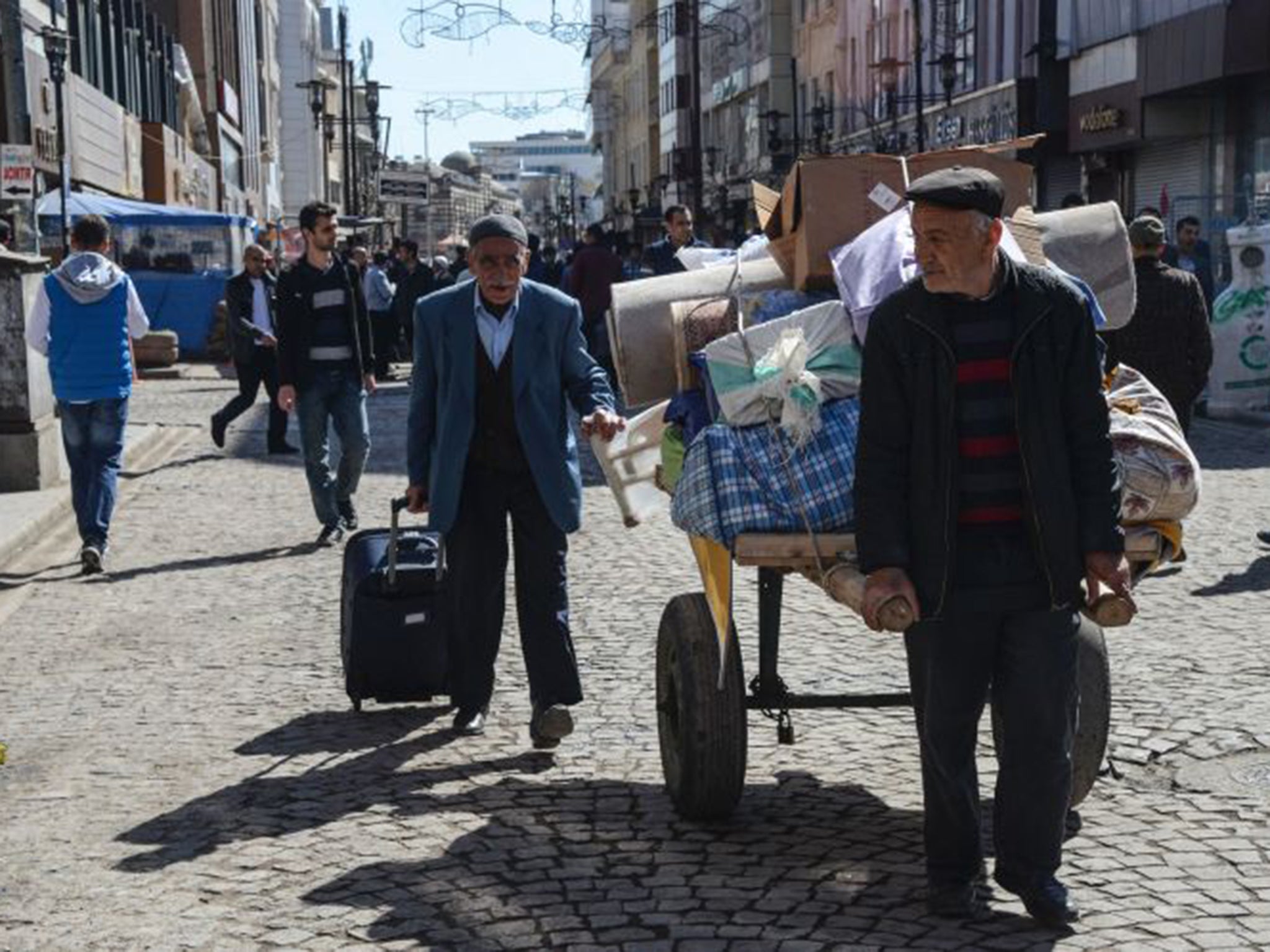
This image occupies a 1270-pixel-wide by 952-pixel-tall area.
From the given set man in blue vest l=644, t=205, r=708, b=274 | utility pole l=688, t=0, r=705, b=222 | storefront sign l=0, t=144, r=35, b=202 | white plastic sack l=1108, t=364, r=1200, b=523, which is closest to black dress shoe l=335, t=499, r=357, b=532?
man in blue vest l=644, t=205, r=708, b=274

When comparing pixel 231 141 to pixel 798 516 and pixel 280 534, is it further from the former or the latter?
pixel 798 516

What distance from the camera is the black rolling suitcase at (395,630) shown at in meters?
7.04

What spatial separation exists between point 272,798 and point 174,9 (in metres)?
66.4

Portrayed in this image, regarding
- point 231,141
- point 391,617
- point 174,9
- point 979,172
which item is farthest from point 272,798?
point 231,141

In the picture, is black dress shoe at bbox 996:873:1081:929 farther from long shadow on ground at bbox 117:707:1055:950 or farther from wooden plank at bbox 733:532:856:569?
wooden plank at bbox 733:532:856:569

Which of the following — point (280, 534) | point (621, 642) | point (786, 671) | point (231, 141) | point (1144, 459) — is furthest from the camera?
point (231, 141)

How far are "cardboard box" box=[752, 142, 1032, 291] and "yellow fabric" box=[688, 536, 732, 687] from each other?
2.69ft

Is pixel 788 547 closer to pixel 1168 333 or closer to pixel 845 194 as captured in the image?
pixel 845 194

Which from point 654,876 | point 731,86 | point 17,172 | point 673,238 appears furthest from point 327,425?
point 731,86

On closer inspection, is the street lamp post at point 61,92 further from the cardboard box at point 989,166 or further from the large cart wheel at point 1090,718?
the large cart wheel at point 1090,718

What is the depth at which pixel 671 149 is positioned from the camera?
79.9m

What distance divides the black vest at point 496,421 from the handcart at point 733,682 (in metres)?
0.92

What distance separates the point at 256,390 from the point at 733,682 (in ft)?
43.9

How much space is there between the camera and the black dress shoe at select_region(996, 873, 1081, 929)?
467 centimetres
